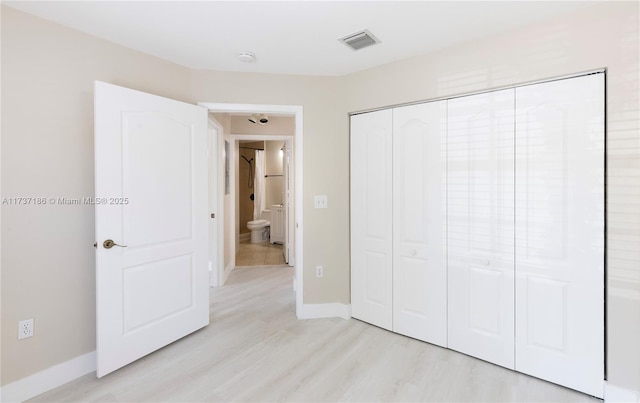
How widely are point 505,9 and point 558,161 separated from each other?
994 mm

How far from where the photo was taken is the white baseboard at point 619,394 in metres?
1.77

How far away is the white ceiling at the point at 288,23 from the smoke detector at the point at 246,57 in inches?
1.7

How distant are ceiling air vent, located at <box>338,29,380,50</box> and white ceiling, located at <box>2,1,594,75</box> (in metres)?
0.05

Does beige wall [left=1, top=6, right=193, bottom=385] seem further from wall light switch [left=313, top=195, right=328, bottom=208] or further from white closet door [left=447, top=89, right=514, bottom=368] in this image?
white closet door [left=447, top=89, right=514, bottom=368]

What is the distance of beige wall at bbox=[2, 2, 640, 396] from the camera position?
179 centimetres

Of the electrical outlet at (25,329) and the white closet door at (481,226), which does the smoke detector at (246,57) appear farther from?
the electrical outlet at (25,329)

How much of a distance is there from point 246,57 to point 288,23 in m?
0.63

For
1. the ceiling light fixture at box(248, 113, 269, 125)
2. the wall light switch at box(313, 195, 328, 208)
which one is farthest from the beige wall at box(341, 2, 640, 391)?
the ceiling light fixture at box(248, 113, 269, 125)

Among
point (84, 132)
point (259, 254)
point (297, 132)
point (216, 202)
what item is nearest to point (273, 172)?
point (259, 254)

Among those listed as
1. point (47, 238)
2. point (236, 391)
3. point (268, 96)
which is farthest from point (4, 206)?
point (268, 96)

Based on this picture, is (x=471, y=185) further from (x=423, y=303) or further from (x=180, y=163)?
(x=180, y=163)

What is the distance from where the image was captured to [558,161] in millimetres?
1983

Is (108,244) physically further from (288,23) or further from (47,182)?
(288,23)

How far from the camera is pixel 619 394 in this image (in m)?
1.81
